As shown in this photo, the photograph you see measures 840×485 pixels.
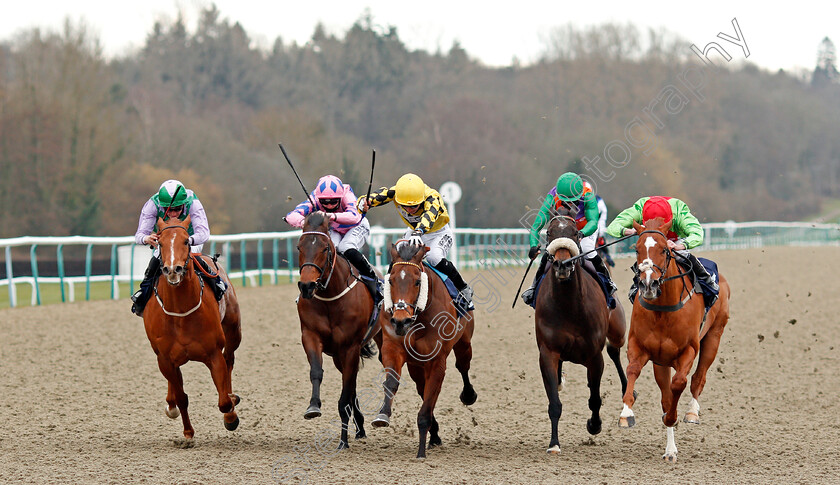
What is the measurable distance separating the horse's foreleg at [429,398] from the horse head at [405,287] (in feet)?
1.39

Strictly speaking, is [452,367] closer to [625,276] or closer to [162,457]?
[162,457]

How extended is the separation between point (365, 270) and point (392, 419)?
1.28 metres

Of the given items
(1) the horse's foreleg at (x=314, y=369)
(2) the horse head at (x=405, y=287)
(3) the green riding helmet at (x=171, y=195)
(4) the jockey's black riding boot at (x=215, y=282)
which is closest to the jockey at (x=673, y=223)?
(2) the horse head at (x=405, y=287)

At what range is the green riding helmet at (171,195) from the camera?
6.34 m

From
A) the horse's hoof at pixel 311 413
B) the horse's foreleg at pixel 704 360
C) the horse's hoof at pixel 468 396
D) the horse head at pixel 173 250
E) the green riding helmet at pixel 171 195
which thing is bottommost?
the horse's hoof at pixel 468 396

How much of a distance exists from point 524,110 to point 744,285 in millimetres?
20879

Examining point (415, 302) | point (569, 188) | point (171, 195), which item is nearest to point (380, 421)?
point (415, 302)

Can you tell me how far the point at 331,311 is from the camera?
6426 millimetres

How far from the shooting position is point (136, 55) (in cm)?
3753

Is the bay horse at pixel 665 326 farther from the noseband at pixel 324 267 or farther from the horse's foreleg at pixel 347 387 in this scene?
the noseband at pixel 324 267

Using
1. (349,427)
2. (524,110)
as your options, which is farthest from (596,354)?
(524,110)

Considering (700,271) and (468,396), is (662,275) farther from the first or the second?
(468,396)

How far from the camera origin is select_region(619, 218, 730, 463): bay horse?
577cm

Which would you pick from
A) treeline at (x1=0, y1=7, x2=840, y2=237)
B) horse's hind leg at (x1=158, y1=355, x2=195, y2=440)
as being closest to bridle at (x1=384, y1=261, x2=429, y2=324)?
horse's hind leg at (x1=158, y1=355, x2=195, y2=440)
